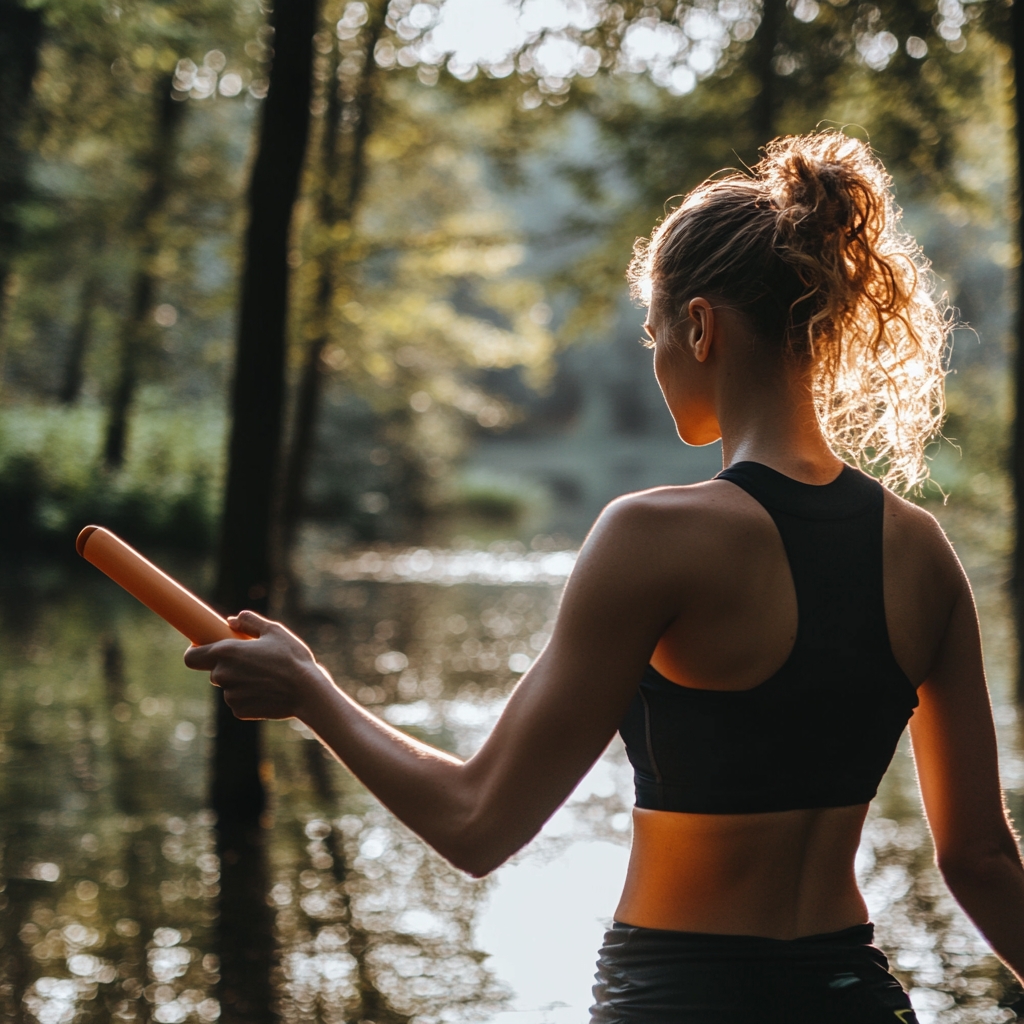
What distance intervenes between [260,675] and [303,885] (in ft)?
13.8

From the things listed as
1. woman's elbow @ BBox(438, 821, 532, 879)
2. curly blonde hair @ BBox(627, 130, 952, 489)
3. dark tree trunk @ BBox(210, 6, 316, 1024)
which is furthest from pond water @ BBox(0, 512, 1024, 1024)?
curly blonde hair @ BBox(627, 130, 952, 489)

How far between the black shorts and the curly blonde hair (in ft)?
2.10

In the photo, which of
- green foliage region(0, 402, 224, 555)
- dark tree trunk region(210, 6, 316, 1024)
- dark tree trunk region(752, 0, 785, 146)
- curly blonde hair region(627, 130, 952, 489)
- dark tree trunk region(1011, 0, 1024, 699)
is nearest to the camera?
curly blonde hair region(627, 130, 952, 489)

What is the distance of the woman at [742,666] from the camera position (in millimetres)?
1227

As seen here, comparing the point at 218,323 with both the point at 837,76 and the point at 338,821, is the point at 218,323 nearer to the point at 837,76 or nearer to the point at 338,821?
the point at 837,76

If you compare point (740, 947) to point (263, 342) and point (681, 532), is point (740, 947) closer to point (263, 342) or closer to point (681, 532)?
point (681, 532)

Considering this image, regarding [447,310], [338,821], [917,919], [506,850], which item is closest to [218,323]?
[447,310]

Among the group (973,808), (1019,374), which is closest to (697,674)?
(973,808)

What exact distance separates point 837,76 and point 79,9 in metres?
6.42

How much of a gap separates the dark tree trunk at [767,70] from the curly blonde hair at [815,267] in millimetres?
9684

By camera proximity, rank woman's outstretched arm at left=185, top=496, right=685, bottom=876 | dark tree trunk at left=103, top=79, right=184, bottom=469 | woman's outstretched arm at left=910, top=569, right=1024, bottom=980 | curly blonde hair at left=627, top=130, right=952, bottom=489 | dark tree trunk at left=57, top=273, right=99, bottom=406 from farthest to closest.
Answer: dark tree trunk at left=57, top=273, right=99, bottom=406
dark tree trunk at left=103, top=79, right=184, bottom=469
woman's outstretched arm at left=910, top=569, right=1024, bottom=980
curly blonde hair at left=627, top=130, right=952, bottom=489
woman's outstretched arm at left=185, top=496, right=685, bottom=876

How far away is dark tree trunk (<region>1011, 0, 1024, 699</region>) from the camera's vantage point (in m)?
6.43

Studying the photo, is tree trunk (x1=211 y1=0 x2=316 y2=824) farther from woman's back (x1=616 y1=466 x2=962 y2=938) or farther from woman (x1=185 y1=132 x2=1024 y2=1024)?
woman's back (x1=616 y1=466 x2=962 y2=938)

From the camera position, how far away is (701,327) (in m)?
1.36
